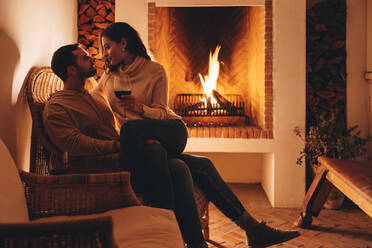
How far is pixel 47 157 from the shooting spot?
2.29 meters

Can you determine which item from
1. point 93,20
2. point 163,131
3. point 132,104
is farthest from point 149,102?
point 93,20

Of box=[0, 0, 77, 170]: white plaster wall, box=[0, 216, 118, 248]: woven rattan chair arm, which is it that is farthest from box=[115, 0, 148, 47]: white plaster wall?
box=[0, 216, 118, 248]: woven rattan chair arm

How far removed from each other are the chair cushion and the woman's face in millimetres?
1088

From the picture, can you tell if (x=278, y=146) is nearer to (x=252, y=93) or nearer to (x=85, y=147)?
(x=252, y=93)

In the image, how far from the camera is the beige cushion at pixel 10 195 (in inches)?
50.1

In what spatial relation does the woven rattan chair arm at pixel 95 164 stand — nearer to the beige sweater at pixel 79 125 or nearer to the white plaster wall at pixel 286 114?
the beige sweater at pixel 79 125

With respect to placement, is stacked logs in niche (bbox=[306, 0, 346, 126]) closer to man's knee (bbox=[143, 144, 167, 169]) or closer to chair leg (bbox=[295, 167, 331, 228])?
chair leg (bbox=[295, 167, 331, 228])

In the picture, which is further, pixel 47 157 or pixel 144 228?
pixel 47 157

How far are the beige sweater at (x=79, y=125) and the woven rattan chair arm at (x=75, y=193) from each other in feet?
1.56

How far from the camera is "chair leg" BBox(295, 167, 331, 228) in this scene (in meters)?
2.84

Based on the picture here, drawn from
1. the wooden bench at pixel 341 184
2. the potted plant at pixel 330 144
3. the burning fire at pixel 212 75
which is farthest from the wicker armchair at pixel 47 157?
the burning fire at pixel 212 75

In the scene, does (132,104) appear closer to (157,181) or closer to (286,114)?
(157,181)

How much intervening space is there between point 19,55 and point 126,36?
61 centimetres

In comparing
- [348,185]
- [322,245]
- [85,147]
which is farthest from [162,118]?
[322,245]
